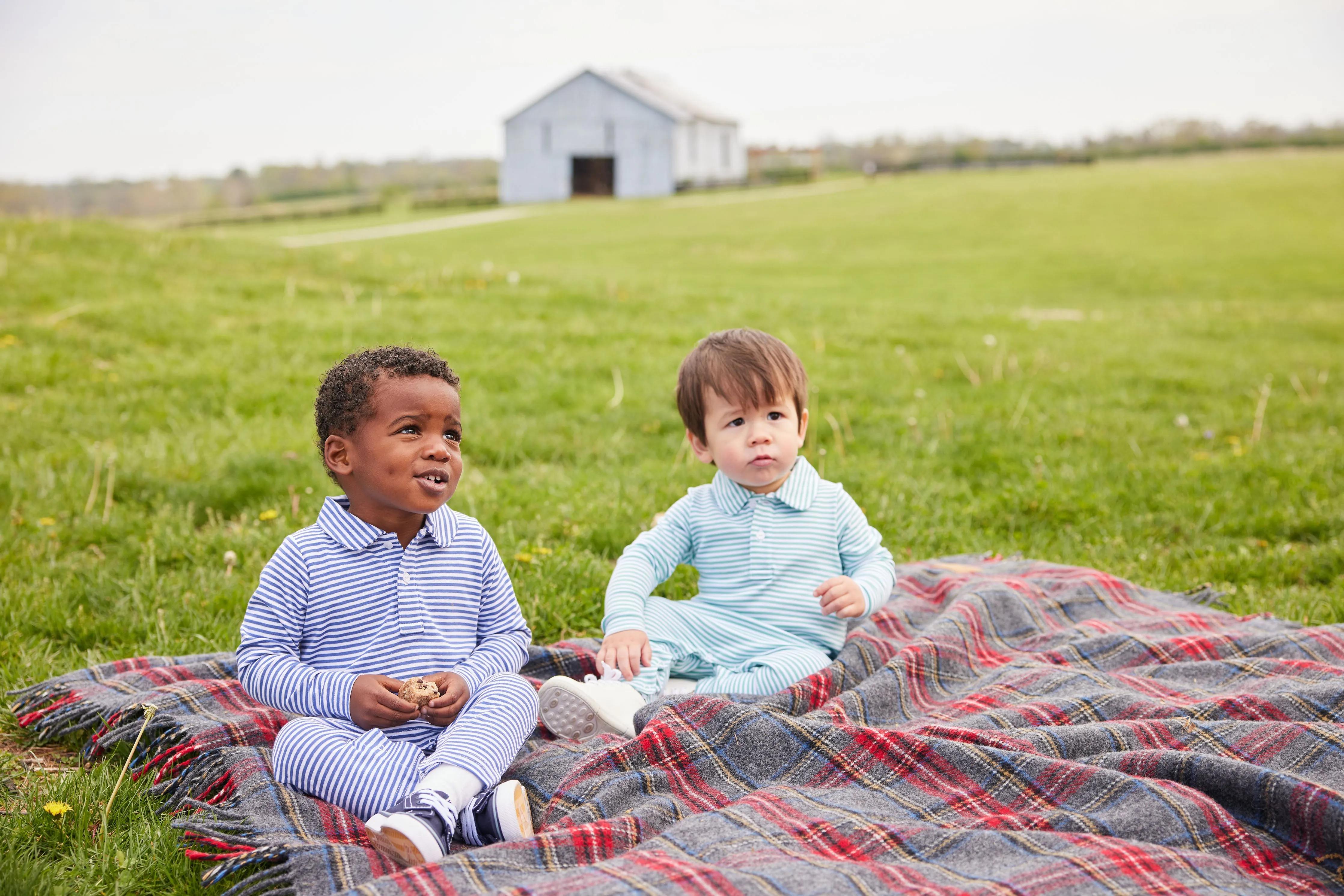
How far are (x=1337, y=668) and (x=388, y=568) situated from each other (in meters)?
2.91

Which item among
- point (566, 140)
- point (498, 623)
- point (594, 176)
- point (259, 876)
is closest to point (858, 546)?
point (498, 623)

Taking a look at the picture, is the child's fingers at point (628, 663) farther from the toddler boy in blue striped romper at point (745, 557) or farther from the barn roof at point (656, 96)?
the barn roof at point (656, 96)

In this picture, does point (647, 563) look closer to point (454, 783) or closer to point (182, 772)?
point (454, 783)

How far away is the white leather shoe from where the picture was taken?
2998 millimetres

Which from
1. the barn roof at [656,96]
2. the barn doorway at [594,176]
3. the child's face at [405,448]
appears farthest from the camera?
the barn doorway at [594,176]

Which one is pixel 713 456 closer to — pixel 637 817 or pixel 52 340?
pixel 637 817

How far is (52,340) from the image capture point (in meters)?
8.23

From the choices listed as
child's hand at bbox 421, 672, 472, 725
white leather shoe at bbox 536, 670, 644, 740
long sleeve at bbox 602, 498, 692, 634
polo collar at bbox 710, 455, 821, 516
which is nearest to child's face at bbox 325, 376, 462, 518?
child's hand at bbox 421, 672, 472, 725

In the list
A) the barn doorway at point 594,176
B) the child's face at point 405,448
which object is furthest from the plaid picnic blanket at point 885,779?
the barn doorway at point 594,176

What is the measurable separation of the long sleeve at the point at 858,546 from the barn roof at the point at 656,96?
44.6m

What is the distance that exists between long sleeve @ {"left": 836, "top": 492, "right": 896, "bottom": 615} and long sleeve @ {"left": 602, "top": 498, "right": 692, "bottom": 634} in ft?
1.71

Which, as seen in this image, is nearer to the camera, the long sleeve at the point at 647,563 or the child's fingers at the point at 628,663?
the child's fingers at the point at 628,663

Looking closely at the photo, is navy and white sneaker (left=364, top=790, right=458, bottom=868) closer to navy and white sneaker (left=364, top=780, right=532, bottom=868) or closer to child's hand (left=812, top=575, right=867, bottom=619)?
navy and white sneaker (left=364, top=780, right=532, bottom=868)

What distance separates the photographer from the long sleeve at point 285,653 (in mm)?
2666
